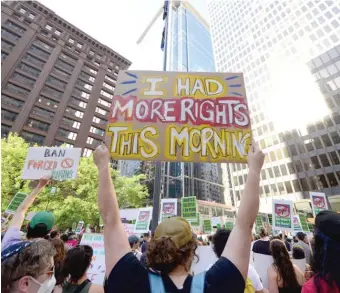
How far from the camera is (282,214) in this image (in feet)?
31.0

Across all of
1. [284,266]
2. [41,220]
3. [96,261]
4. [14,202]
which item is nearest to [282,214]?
[284,266]

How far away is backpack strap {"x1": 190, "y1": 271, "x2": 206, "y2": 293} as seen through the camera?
1051 mm

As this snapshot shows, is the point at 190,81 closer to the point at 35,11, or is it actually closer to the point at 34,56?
the point at 34,56

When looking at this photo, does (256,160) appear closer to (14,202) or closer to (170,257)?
(170,257)

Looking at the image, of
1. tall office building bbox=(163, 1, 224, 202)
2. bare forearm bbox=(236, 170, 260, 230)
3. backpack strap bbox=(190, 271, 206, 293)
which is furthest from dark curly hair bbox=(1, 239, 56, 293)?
tall office building bbox=(163, 1, 224, 202)

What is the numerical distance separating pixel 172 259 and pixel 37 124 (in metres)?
46.9

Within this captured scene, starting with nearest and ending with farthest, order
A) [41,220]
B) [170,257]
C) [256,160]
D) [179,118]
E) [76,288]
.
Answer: [170,257] < [256,160] < [76,288] < [179,118] < [41,220]

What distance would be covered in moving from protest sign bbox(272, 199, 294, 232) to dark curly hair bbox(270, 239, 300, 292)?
6.56 meters

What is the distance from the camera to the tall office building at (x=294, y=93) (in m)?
36.4

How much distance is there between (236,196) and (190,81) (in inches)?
1959

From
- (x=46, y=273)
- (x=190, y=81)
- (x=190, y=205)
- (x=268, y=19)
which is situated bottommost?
(x=46, y=273)

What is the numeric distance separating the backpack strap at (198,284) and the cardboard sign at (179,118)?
1.76m

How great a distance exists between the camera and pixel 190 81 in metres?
3.47

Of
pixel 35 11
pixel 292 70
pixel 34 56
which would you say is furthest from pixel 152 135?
pixel 35 11
